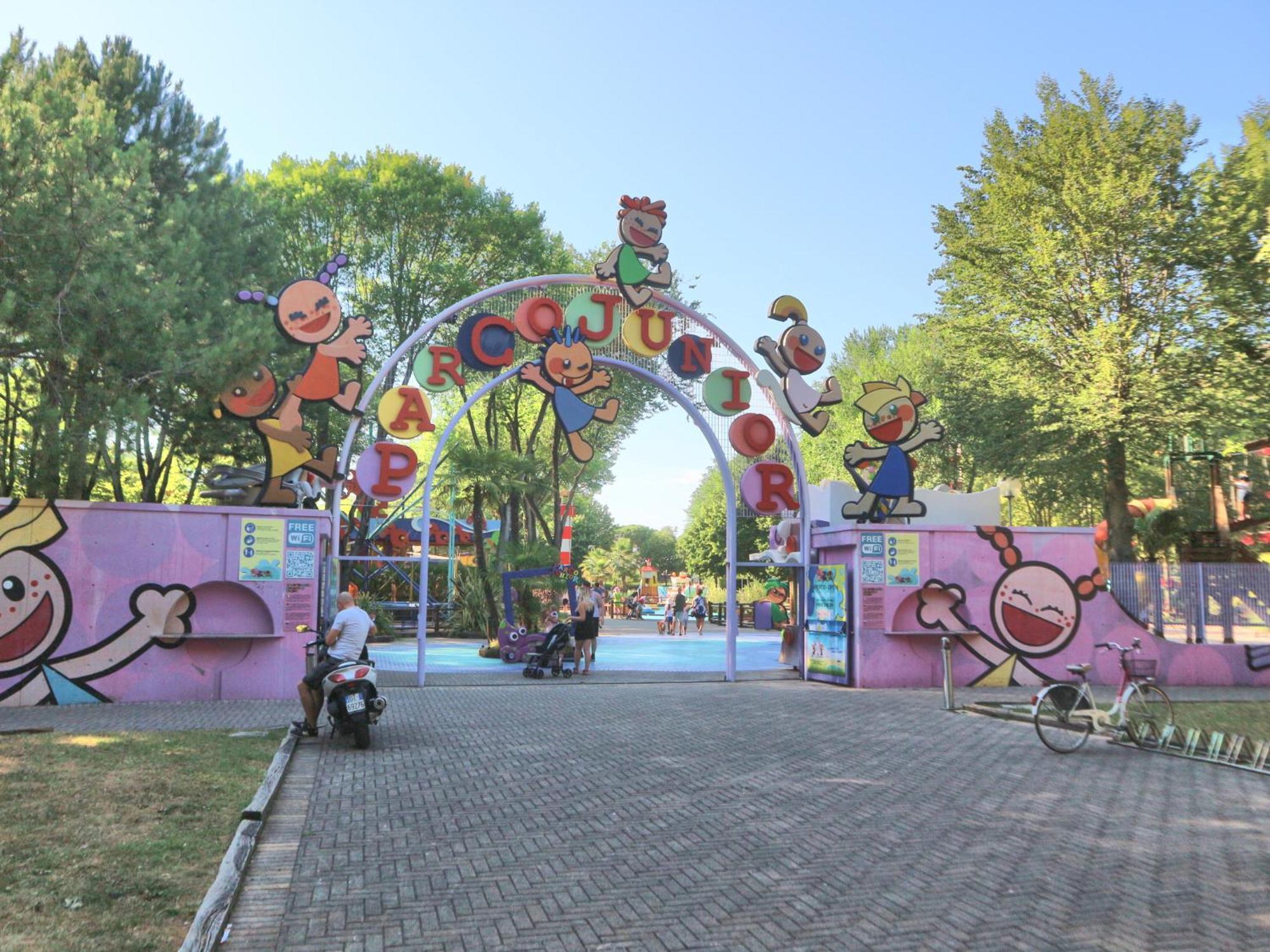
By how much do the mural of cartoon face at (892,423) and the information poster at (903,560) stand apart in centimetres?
206

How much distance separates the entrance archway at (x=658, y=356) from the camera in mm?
16172

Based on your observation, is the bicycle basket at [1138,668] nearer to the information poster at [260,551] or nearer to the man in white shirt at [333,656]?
the man in white shirt at [333,656]

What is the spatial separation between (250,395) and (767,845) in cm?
1130

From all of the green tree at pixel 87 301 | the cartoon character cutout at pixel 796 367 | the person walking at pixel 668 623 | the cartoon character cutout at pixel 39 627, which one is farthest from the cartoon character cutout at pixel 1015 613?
the person walking at pixel 668 623

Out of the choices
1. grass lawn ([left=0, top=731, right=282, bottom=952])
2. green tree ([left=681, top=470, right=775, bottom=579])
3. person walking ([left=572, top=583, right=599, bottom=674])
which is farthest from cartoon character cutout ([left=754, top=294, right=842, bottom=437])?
green tree ([left=681, top=470, right=775, bottom=579])

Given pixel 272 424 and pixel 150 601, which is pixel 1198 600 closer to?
pixel 272 424

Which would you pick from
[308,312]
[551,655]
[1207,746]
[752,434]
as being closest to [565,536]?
[551,655]

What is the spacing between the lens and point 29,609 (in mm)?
12750

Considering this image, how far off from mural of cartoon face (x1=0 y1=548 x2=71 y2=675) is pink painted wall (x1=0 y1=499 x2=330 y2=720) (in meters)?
0.01

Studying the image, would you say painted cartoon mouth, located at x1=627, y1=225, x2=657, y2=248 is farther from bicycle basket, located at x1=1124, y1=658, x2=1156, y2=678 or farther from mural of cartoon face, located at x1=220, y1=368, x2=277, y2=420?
bicycle basket, located at x1=1124, y1=658, x2=1156, y2=678

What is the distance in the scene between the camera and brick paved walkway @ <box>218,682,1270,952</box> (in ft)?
15.1

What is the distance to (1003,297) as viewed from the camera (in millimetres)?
25969

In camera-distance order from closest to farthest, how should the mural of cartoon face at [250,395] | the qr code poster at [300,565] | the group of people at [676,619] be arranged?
the qr code poster at [300,565] → the mural of cartoon face at [250,395] → the group of people at [676,619]

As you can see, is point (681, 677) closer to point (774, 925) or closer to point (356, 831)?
point (356, 831)
